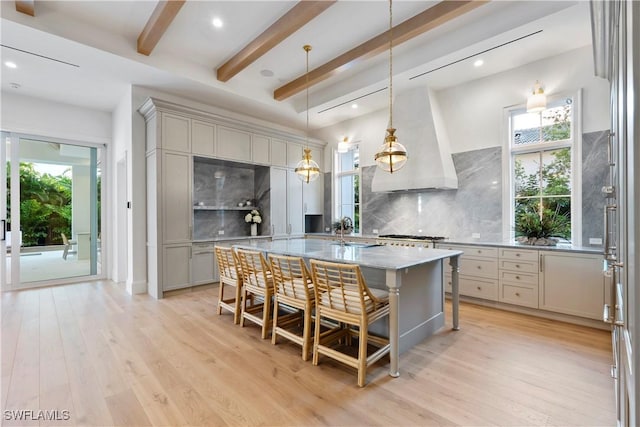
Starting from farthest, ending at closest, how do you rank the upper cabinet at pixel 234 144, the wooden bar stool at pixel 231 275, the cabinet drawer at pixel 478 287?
the upper cabinet at pixel 234 144, the cabinet drawer at pixel 478 287, the wooden bar stool at pixel 231 275

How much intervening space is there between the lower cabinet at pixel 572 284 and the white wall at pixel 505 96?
5.51ft

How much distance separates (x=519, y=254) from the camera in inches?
150

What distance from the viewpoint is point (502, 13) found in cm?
346

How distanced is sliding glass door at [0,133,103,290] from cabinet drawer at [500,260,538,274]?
7031 mm

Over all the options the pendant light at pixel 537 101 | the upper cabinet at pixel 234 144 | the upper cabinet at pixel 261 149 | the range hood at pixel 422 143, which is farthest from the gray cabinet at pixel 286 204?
the pendant light at pixel 537 101

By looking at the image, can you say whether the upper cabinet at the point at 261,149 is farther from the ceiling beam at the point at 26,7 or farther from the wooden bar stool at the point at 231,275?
the ceiling beam at the point at 26,7

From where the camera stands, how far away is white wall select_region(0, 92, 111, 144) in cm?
489

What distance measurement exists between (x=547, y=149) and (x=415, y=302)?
312 cm

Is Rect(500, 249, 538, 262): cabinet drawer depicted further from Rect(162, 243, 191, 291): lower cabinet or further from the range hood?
Rect(162, 243, 191, 291): lower cabinet

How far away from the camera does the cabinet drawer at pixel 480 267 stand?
4.02m

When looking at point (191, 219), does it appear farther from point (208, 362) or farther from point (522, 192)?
point (522, 192)

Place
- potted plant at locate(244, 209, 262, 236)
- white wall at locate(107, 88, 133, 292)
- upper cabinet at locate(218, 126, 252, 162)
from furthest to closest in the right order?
potted plant at locate(244, 209, 262, 236) → upper cabinet at locate(218, 126, 252, 162) → white wall at locate(107, 88, 133, 292)

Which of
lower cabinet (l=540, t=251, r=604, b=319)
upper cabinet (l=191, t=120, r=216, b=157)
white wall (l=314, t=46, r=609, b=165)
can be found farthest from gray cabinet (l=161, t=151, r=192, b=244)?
lower cabinet (l=540, t=251, r=604, b=319)

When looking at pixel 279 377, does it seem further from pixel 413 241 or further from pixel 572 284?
pixel 572 284
